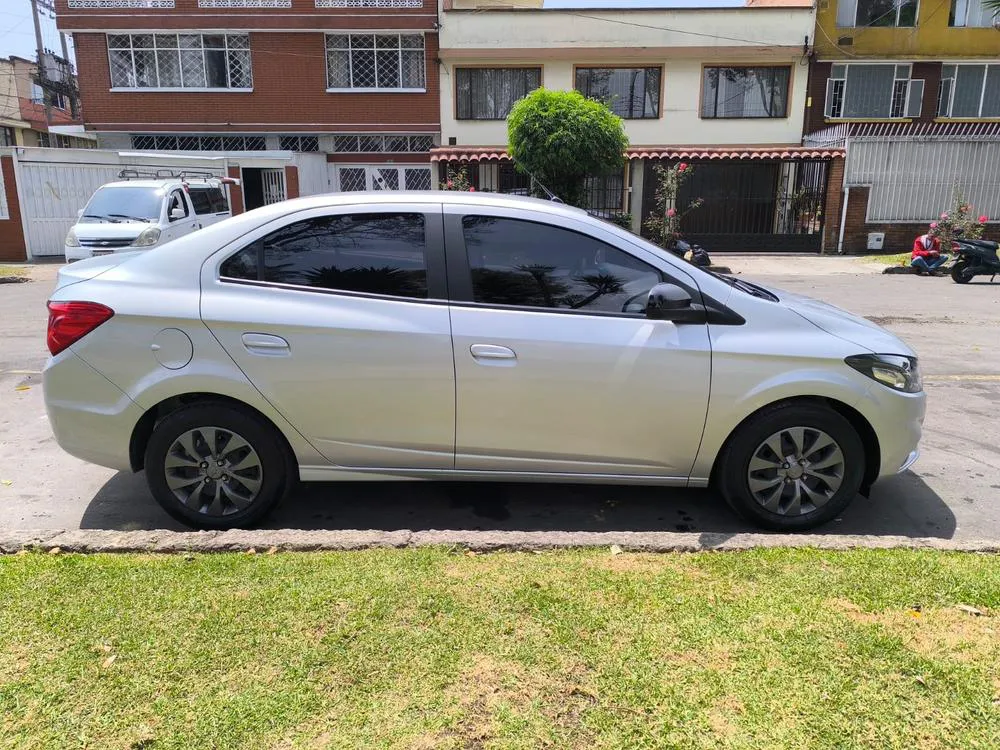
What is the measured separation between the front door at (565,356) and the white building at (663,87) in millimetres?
20330

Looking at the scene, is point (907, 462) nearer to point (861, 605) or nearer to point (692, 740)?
point (861, 605)

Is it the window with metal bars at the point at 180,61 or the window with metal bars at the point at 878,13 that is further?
the window with metal bars at the point at 180,61

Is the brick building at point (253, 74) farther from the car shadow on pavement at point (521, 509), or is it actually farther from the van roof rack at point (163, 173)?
the car shadow on pavement at point (521, 509)

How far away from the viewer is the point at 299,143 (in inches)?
1038

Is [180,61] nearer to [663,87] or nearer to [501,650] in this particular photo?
[663,87]

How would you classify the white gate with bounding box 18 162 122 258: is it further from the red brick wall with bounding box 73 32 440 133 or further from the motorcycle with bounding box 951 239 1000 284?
the motorcycle with bounding box 951 239 1000 284

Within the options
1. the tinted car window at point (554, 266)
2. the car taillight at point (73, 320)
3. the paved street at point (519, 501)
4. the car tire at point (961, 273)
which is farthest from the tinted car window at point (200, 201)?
the car tire at point (961, 273)

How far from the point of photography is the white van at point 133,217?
1434 cm

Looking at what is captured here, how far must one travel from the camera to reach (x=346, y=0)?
2492 cm

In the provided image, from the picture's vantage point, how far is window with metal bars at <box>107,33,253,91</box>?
25500 mm

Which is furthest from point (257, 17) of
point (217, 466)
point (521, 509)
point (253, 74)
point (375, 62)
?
point (521, 509)

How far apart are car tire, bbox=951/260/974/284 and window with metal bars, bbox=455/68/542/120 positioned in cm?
1473

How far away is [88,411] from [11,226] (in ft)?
67.7

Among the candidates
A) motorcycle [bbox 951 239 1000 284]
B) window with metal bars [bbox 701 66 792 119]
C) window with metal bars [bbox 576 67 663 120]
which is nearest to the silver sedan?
motorcycle [bbox 951 239 1000 284]
